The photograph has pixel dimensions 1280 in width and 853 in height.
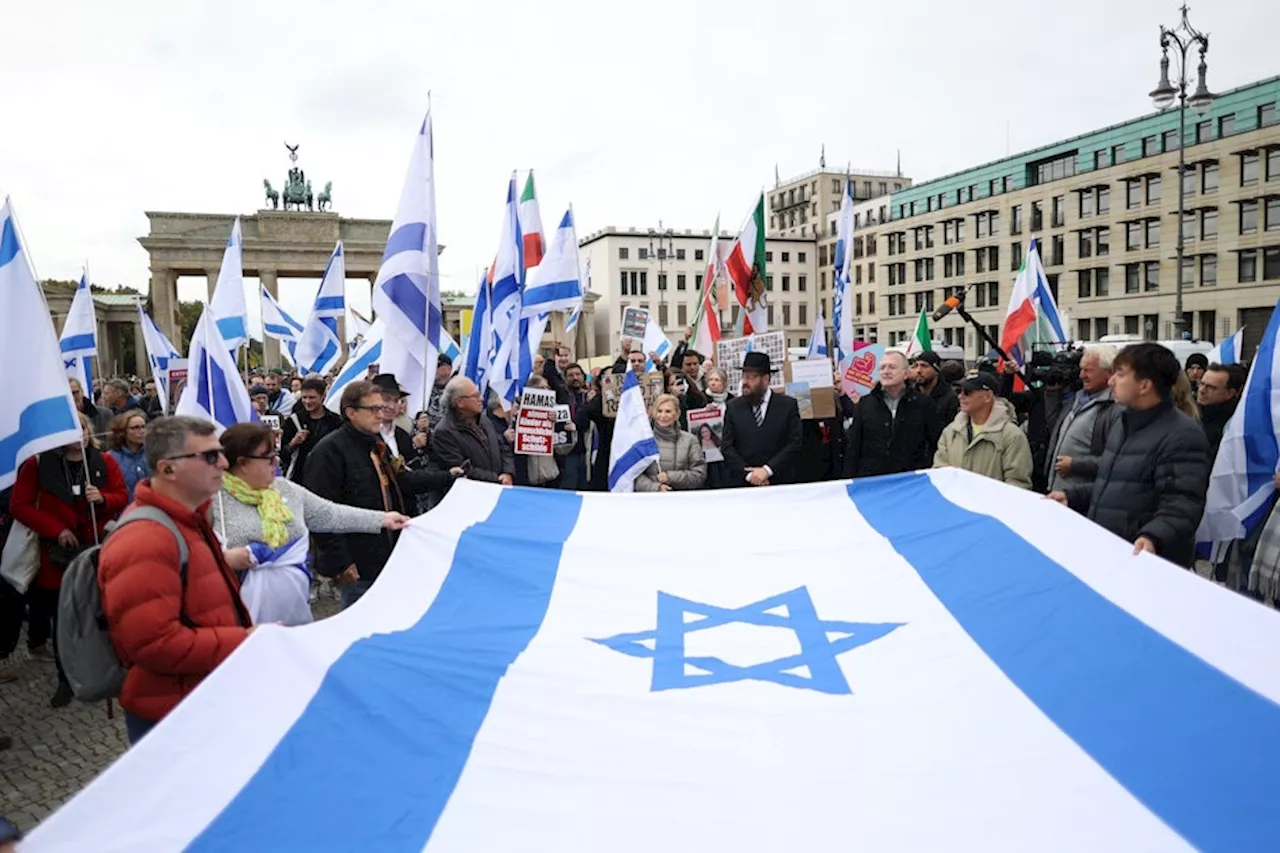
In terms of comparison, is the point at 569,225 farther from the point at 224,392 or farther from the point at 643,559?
the point at 643,559

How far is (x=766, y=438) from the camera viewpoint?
707cm

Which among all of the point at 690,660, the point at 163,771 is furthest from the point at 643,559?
the point at 163,771

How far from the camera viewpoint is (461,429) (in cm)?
640

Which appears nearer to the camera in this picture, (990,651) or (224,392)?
(990,651)

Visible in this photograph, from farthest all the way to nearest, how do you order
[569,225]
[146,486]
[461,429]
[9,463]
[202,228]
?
[202,228] → [569,225] → [461,429] → [9,463] → [146,486]

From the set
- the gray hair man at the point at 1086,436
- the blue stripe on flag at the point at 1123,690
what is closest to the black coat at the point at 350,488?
the blue stripe on flag at the point at 1123,690

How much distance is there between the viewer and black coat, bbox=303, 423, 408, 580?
4.67 m

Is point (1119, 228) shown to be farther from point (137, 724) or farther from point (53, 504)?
point (137, 724)

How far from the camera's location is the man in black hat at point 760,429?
7.07 m

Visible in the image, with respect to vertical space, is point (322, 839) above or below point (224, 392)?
below

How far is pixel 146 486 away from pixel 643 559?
2.50 metres

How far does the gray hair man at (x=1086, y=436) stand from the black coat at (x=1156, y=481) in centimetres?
45

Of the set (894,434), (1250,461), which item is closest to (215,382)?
(894,434)

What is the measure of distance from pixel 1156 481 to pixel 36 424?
17.5 ft
